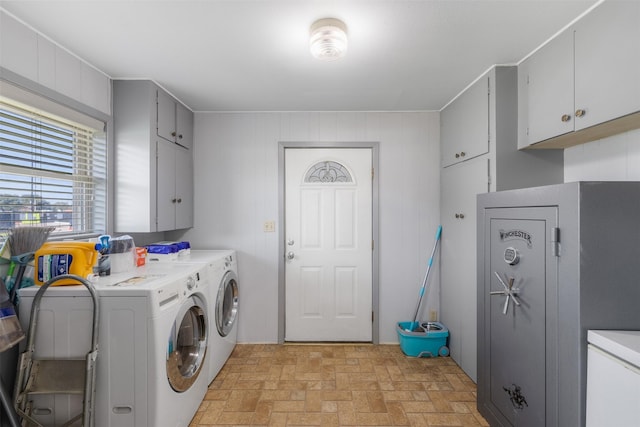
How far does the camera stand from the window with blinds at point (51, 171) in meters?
1.55

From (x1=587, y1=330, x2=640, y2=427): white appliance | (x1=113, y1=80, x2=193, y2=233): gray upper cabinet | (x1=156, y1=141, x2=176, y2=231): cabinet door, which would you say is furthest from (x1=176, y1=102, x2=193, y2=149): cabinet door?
(x1=587, y1=330, x2=640, y2=427): white appliance

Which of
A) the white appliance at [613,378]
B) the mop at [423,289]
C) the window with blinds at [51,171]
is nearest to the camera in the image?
the white appliance at [613,378]

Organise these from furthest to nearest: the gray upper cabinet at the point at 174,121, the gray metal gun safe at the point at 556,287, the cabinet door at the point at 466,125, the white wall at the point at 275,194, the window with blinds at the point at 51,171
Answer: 1. the white wall at the point at 275,194
2. the gray upper cabinet at the point at 174,121
3. the cabinet door at the point at 466,125
4. the window with blinds at the point at 51,171
5. the gray metal gun safe at the point at 556,287

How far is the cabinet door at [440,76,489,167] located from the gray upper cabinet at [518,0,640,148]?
0.21 meters

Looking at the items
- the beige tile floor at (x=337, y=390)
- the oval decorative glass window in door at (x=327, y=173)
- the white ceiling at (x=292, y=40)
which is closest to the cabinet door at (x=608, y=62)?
the white ceiling at (x=292, y=40)

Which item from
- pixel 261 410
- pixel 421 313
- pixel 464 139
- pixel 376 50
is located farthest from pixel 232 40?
pixel 421 313

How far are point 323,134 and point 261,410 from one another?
7.48 feet

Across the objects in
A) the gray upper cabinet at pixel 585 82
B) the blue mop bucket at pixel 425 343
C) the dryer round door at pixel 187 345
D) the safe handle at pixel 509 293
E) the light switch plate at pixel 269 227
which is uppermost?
the gray upper cabinet at pixel 585 82

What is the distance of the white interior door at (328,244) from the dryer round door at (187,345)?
40.9 inches

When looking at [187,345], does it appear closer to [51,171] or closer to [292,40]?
[51,171]

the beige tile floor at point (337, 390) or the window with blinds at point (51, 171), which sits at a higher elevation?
the window with blinds at point (51, 171)

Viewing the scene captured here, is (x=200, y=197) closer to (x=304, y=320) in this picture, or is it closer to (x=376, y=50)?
(x=304, y=320)

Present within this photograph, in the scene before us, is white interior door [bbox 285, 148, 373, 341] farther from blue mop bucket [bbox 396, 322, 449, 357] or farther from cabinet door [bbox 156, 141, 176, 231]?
cabinet door [bbox 156, 141, 176, 231]

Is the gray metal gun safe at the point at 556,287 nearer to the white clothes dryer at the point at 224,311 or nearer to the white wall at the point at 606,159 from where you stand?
the white wall at the point at 606,159
